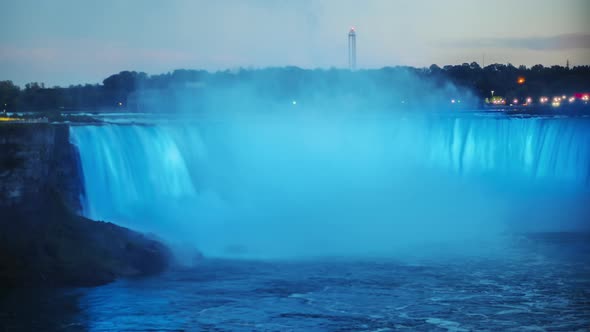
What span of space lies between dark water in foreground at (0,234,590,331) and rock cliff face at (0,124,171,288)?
2.80 ft

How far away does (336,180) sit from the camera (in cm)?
3925

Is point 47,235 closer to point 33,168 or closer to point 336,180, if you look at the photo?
point 33,168

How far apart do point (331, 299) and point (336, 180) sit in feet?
57.4

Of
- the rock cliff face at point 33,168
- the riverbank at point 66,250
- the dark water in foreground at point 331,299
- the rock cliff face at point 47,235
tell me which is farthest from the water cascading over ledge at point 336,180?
the dark water in foreground at point 331,299

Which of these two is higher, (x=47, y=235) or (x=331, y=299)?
(x=47, y=235)

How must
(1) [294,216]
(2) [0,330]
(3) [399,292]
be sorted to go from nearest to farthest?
(2) [0,330]
(3) [399,292]
(1) [294,216]

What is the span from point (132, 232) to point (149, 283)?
113 inches

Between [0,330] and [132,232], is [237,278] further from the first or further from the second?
[0,330]

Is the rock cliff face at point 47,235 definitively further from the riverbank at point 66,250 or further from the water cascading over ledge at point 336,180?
the water cascading over ledge at point 336,180

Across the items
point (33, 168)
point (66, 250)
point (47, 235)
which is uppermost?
point (33, 168)

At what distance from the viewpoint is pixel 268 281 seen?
2372 cm

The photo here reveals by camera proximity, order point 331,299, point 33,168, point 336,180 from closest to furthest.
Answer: point 331,299 → point 33,168 → point 336,180

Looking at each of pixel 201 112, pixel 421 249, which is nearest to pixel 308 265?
pixel 421 249

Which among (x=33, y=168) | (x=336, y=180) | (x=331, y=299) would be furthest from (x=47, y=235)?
(x=336, y=180)
